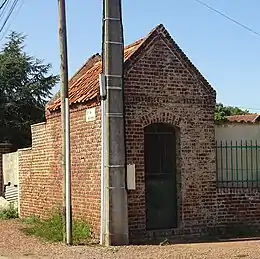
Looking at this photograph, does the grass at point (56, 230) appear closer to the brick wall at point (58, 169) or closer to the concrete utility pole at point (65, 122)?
the brick wall at point (58, 169)

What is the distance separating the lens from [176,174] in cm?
1436

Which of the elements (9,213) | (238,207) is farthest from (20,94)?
(238,207)

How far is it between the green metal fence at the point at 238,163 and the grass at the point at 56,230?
3555mm

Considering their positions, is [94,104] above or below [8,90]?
below

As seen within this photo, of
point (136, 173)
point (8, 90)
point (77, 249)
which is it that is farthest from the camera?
point (8, 90)

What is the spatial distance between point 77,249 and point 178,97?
4388mm

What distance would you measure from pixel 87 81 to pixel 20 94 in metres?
13.0

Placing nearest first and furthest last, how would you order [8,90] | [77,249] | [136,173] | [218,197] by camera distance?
[77,249] < [136,173] < [218,197] < [8,90]

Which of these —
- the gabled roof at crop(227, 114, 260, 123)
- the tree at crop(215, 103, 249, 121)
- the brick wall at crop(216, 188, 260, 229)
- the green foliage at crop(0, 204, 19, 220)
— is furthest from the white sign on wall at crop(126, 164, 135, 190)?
the green foliage at crop(0, 204, 19, 220)

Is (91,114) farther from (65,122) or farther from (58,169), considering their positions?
(58,169)

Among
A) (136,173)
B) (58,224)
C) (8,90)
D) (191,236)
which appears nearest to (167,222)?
(191,236)

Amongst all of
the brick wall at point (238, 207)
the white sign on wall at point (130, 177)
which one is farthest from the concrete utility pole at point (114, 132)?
the brick wall at point (238, 207)

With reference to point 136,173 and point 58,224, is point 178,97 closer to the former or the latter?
point 136,173

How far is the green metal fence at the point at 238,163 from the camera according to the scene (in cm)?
1496
